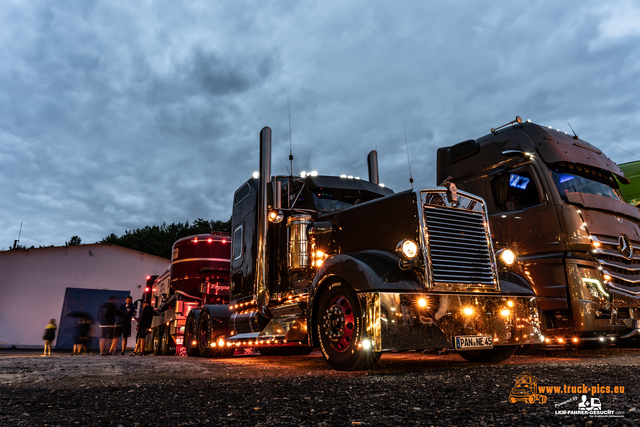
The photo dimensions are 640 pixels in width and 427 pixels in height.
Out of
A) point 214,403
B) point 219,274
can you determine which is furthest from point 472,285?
point 219,274

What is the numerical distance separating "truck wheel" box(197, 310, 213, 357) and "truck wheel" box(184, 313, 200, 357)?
19 cm

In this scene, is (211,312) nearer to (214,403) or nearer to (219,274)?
(219,274)

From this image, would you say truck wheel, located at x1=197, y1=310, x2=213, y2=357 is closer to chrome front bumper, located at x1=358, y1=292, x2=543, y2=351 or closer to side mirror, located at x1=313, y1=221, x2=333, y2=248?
side mirror, located at x1=313, y1=221, x2=333, y2=248

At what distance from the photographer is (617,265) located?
22.4 feet

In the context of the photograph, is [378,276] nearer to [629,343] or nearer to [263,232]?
[263,232]

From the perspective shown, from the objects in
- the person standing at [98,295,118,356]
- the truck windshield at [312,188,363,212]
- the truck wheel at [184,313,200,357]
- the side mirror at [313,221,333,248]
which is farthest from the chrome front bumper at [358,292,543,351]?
the person standing at [98,295,118,356]

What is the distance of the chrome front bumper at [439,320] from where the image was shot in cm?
436

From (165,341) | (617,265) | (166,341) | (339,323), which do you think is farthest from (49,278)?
(617,265)


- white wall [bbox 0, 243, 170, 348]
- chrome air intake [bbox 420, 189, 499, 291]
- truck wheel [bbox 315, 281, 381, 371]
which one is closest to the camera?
truck wheel [bbox 315, 281, 381, 371]

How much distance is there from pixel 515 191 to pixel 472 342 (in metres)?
3.61

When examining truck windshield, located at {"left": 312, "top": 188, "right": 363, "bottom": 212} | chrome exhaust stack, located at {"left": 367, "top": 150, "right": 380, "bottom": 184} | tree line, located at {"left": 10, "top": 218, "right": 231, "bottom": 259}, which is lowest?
truck windshield, located at {"left": 312, "top": 188, "right": 363, "bottom": 212}

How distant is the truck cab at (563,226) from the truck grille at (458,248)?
0.56m

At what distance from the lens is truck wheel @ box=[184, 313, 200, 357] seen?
932cm

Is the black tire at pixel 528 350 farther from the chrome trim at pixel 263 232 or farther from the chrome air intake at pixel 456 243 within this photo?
the chrome trim at pixel 263 232
